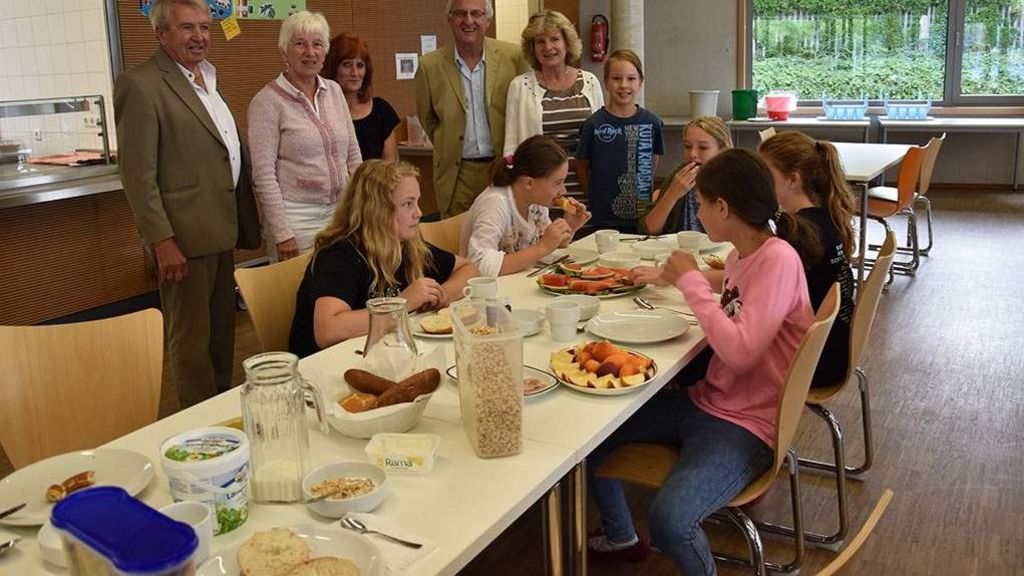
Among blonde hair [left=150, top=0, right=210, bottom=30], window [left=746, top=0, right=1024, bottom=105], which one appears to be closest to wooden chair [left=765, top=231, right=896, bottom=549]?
blonde hair [left=150, top=0, right=210, bottom=30]

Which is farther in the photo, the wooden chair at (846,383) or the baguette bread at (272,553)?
the wooden chair at (846,383)

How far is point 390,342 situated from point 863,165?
13.6 ft

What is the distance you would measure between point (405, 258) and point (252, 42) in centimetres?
343

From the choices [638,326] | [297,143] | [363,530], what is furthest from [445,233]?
[363,530]

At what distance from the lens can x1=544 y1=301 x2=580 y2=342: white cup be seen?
7.09 ft

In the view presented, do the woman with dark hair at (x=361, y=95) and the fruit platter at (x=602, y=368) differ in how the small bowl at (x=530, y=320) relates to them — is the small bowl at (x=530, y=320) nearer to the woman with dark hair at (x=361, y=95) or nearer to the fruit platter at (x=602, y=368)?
the fruit platter at (x=602, y=368)

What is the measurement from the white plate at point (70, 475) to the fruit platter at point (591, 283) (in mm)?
1317

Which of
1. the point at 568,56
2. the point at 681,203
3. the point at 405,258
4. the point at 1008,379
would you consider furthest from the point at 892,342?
the point at 405,258

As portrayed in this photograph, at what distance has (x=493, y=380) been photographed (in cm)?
152

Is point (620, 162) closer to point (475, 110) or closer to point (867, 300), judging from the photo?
point (475, 110)

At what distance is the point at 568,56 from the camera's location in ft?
12.3

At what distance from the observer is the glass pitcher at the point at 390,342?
1749mm

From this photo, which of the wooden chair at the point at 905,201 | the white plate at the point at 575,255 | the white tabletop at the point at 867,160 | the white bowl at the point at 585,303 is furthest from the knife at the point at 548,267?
the wooden chair at the point at 905,201

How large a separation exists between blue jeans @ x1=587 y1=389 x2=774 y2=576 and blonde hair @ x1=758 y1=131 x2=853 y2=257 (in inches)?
27.2
